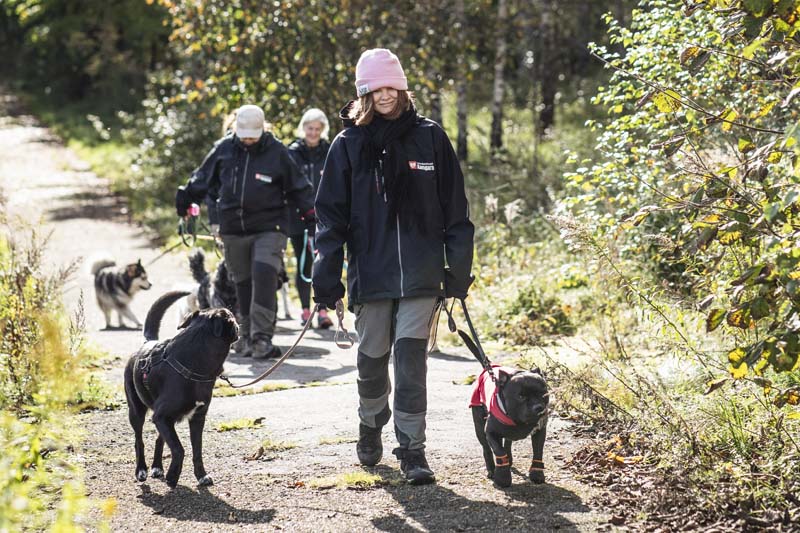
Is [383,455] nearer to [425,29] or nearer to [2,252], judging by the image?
[2,252]

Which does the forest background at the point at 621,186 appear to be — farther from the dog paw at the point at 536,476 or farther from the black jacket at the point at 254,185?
the black jacket at the point at 254,185

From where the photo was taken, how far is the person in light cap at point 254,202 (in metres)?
9.21

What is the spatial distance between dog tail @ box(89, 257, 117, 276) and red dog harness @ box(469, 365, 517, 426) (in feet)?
29.2

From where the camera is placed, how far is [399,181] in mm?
5543

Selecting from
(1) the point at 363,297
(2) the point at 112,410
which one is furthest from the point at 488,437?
(2) the point at 112,410

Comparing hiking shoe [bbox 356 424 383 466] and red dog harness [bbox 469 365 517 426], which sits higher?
red dog harness [bbox 469 365 517 426]

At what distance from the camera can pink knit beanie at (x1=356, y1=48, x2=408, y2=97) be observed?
5.57m

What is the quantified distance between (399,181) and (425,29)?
12.8 meters

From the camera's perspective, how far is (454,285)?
5.66 meters

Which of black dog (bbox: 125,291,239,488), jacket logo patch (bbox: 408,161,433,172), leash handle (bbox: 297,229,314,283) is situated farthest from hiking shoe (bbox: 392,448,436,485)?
leash handle (bbox: 297,229,314,283)

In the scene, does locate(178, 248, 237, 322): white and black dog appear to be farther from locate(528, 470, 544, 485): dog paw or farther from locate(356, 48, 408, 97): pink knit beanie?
locate(528, 470, 544, 485): dog paw

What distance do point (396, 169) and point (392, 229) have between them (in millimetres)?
331

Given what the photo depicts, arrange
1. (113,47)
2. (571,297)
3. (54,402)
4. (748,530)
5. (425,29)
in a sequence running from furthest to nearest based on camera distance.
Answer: (113,47) < (425,29) < (571,297) < (748,530) < (54,402)

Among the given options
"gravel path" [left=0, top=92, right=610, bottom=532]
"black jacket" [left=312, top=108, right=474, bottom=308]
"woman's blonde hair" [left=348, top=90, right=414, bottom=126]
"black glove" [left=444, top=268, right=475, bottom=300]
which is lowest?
"gravel path" [left=0, top=92, right=610, bottom=532]
